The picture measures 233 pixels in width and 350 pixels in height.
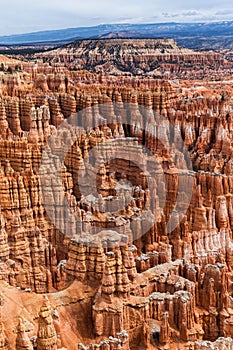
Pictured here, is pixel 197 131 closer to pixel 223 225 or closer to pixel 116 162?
pixel 116 162

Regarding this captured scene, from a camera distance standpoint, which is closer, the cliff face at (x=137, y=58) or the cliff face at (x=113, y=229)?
the cliff face at (x=113, y=229)

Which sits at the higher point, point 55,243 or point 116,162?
point 116,162

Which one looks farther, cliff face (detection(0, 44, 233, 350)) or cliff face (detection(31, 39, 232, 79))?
cliff face (detection(31, 39, 232, 79))

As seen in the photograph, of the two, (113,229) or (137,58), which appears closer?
(113,229)

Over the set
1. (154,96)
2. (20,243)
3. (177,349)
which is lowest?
(177,349)

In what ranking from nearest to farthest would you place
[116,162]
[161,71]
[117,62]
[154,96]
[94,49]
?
[116,162], [154,96], [161,71], [117,62], [94,49]

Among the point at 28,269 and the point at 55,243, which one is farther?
the point at 55,243

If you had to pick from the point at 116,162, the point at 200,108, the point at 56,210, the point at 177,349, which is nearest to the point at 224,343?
the point at 177,349

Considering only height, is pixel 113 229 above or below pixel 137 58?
below
